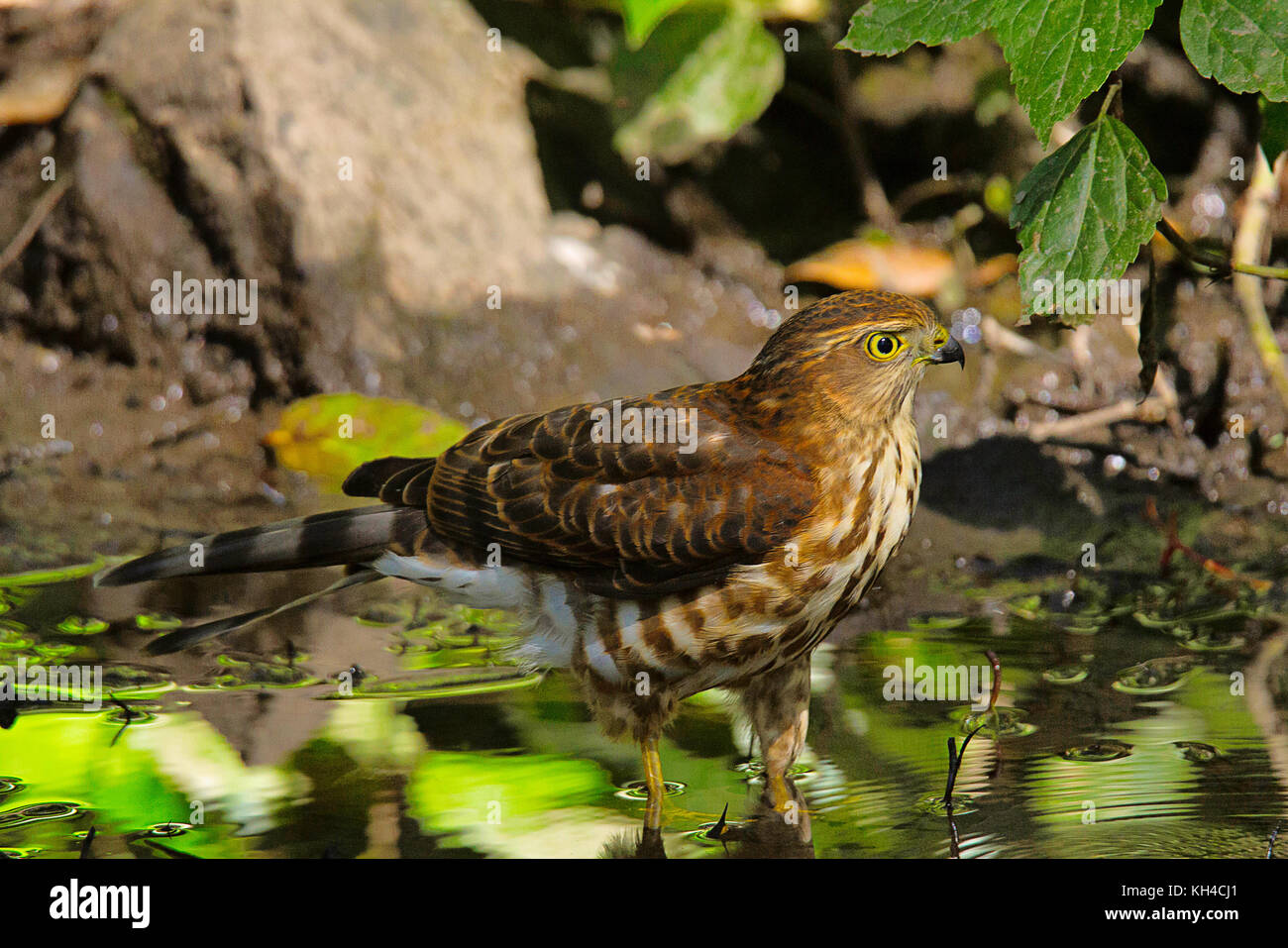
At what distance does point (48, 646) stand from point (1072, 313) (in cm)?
329

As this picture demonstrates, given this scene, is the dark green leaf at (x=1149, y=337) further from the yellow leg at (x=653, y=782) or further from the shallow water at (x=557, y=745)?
the yellow leg at (x=653, y=782)

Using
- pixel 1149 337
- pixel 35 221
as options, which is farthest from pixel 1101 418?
pixel 35 221

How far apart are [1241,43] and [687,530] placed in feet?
5.76

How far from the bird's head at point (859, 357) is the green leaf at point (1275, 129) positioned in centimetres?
93

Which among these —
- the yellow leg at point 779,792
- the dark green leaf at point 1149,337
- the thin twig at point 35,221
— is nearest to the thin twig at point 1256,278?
the dark green leaf at point 1149,337

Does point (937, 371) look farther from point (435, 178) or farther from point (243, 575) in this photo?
point (243, 575)

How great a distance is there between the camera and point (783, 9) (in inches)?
269

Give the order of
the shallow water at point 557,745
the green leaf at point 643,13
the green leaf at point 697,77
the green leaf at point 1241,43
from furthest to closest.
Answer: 1. the green leaf at point 697,77
2. the green leaf at point 643,13
3. the shallow water at point 557,745
4. the green leaf at point 1241,43

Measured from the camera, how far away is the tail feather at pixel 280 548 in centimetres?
396

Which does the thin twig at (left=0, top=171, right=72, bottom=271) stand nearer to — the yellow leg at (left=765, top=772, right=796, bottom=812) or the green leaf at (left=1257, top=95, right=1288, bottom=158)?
the yellow leg at (left=765, top=772, right=796, bottom=812)

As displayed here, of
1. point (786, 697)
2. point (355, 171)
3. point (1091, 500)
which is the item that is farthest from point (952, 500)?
point (355, 171)

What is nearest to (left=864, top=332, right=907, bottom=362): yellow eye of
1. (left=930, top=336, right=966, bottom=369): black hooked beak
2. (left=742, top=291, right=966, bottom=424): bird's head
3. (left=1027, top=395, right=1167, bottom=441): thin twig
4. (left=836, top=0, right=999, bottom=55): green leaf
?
(left=742, top=291, right=966, bottom=424): bird's head

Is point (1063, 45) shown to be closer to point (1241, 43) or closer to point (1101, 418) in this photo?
point (1241, 43)

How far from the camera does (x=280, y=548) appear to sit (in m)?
3.97
